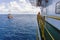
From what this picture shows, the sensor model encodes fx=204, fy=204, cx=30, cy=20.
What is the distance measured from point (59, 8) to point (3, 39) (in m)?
28.9

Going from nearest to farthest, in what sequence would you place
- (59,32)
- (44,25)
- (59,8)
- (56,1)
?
(59,32), (59,8), (56,1), (44,25)

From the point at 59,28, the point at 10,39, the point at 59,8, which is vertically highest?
the point at 59,8

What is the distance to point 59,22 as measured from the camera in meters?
3.36

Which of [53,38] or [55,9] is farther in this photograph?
[55,9]

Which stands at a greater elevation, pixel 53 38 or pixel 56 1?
pixel 56 1

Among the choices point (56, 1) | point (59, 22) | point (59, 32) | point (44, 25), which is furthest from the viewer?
point (44, 25)

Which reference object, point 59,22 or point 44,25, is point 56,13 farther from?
point 44,25

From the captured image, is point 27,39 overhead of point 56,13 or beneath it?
beneath

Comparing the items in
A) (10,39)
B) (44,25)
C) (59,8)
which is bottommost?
(10,39)

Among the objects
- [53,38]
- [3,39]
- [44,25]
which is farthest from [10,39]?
[53,38]

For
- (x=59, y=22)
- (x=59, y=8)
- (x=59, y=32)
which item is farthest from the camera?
(x=59, y=8)

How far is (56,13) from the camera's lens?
12.5 feet

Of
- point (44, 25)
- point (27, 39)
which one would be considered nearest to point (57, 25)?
point (44, 25)

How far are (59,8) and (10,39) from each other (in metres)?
29.0
